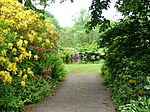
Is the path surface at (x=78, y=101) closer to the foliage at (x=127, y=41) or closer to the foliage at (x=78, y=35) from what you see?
the foliage at (x=127, y=41)

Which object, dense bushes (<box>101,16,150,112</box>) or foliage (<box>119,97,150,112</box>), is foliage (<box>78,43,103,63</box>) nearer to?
dense bushes (<box>101,16,150,112</box>)

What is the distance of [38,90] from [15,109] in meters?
1.93

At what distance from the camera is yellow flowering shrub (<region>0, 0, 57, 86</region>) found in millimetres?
6570

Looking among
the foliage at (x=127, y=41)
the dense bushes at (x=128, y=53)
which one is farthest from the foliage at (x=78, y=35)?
the dense bushes at (x=128, y=53)

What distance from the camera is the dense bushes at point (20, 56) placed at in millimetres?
6730

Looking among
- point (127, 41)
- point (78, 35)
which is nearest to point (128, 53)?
point (127, 41)

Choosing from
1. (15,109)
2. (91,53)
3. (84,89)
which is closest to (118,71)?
(84,89)

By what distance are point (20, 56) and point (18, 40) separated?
1.53 feet

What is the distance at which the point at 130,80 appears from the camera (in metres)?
8.08

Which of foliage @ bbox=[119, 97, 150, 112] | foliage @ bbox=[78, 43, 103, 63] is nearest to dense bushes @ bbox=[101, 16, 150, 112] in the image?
foliage @ bbox=[119, 97, 150, 112]

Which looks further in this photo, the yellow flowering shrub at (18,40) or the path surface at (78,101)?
the path surface at (78,101)

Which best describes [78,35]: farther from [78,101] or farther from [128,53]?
[78,101]

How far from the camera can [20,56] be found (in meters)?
7.32

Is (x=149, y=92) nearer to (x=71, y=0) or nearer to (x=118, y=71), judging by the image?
(x=118, y=71)
